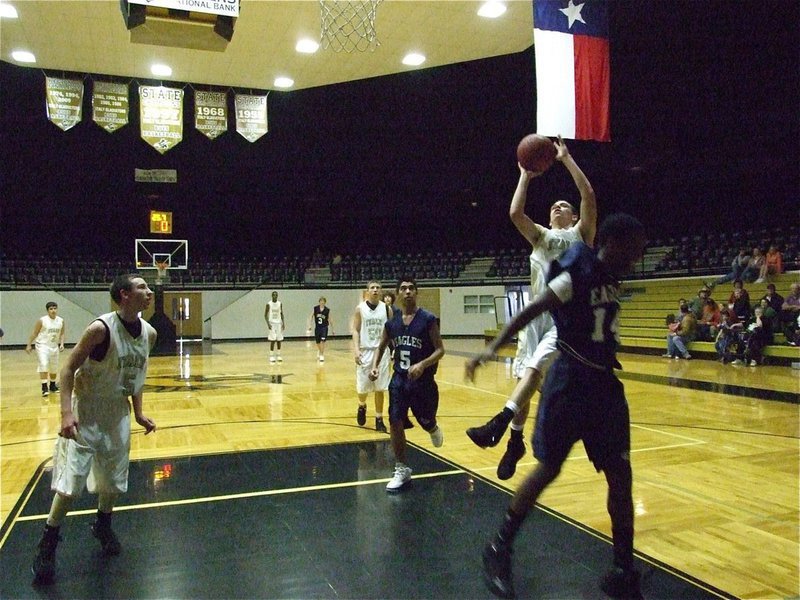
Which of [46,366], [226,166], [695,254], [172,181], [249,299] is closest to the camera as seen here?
[46,366]

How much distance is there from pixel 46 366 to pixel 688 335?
41.4 feet

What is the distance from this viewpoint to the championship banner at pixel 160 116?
1345 centimetres

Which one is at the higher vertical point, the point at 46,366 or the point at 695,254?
the point at 695,254

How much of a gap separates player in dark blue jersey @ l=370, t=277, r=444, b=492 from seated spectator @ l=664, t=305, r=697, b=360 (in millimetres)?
10892

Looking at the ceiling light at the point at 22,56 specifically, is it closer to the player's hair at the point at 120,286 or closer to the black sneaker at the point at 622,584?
the player's hair at the point at 120,286

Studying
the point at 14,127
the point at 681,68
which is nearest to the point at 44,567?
the point at 681,68

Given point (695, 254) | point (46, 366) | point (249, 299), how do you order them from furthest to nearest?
point (249, 299), point (695, 254), point (46, 366)

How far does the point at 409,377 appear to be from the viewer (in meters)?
4.39

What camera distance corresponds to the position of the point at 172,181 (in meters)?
19.4

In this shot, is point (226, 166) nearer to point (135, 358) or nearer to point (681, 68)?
point (681, 68)

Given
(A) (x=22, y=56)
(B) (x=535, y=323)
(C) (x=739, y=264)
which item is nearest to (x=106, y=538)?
(B) (x=535, y=323)

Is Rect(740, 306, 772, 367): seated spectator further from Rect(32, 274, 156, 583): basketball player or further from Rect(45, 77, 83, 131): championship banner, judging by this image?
Rect(45, 77, 83, 131): championship banner

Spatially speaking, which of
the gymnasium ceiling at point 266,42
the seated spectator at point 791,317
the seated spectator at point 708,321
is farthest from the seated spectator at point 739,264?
the gymnasium ceiling at point 266,42

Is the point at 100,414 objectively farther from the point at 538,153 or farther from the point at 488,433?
the point at 538,153
